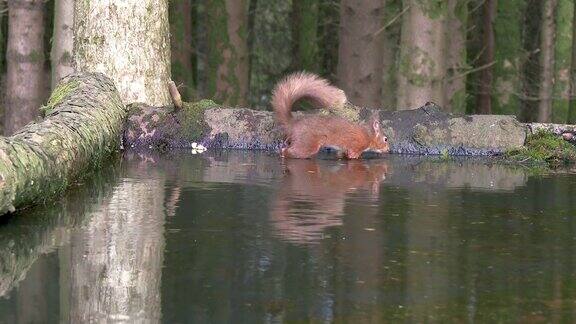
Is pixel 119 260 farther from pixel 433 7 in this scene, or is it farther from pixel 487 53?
pixel 487 53

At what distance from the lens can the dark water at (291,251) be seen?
17.0 feet

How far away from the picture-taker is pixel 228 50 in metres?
A: 24.7

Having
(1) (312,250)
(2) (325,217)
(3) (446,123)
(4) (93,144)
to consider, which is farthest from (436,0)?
(1) (312,250)

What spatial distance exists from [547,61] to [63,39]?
46.0 feet

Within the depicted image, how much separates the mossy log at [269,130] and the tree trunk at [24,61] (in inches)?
270

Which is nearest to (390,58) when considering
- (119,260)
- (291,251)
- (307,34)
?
(307,34)

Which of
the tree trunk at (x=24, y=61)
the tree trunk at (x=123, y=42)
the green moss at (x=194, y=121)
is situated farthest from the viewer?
the tree trunk at (x=24, y=61)

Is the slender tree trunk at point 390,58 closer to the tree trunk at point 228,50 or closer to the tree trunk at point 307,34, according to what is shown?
the tree trunk at point 307,34

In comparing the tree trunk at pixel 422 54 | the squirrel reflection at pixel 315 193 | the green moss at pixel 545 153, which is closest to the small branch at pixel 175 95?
the squirrel reflection at pixel 315 193

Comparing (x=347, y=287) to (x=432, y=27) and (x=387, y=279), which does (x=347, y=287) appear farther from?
(x=432, y=27)

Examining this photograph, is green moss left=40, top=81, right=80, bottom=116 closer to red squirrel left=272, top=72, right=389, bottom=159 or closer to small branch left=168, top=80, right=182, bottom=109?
small branch left=168, top=80, right=182, bottom=109

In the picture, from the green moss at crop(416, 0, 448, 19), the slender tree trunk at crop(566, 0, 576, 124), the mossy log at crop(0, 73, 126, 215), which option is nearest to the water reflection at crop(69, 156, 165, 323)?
the mossy log at crop(0, 73, 126, 215)

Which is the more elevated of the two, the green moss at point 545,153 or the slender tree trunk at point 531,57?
the slender tree trunk at point 531,57

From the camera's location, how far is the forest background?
58.1ft
